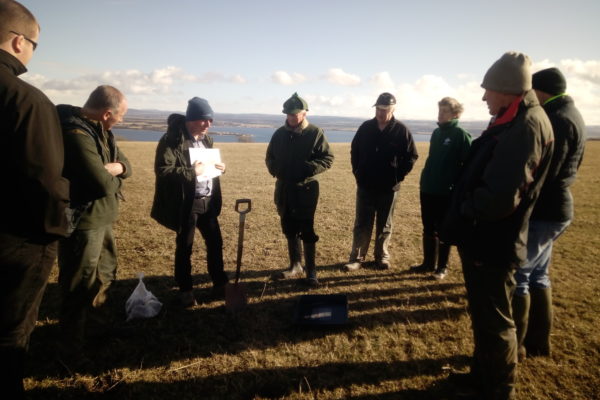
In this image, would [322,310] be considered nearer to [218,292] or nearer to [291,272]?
[291,272]

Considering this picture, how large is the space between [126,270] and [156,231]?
210 cm

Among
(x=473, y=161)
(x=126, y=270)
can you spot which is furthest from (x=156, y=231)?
(x=473, y=161)

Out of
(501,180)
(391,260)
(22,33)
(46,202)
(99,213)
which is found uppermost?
(22,33)

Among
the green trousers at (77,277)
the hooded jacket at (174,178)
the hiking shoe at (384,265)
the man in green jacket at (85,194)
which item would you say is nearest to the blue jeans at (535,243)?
the hiking shoe at (384,265)

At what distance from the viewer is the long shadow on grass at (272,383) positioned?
2996mm

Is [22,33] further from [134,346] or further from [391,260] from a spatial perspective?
[391,260]

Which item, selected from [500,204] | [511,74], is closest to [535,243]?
[500,204]

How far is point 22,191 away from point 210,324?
2678mm

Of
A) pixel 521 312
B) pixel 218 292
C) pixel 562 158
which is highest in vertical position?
pixel 562 158

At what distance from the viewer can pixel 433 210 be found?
5090 mm

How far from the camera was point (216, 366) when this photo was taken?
11.1ft

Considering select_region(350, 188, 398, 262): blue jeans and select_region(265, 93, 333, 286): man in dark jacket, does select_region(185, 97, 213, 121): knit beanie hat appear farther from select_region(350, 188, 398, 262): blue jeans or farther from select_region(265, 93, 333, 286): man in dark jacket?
select_region(350, 188, 398, 262): blue jeans

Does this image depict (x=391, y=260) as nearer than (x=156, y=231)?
Yes

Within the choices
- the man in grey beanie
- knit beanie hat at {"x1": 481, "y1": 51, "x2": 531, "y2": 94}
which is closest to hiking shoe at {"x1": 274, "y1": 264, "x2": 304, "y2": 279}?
the man in grey beanie
